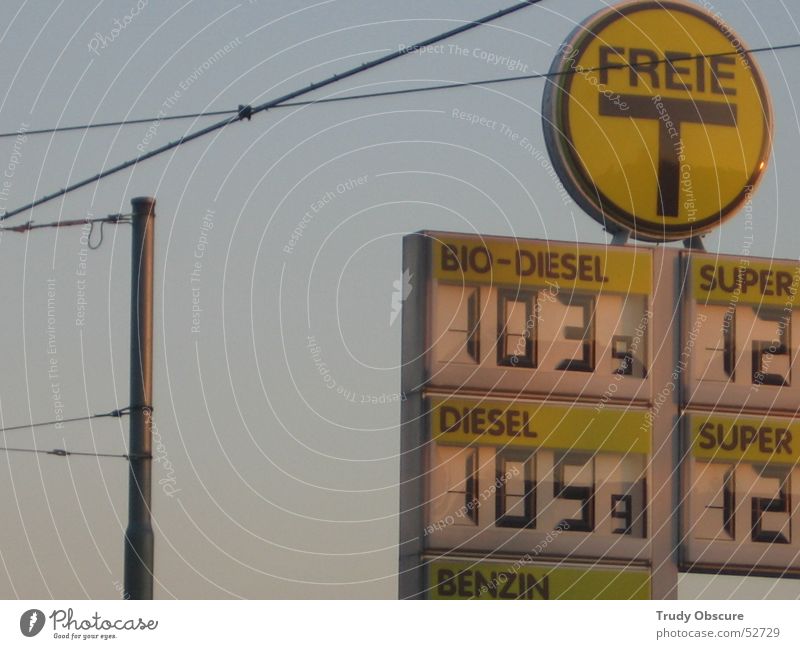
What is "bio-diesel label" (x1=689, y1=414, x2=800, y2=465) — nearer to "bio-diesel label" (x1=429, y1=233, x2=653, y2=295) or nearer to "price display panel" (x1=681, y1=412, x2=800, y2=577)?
"price display panel" (x1=681, y1=412, x2=800, y2=577)

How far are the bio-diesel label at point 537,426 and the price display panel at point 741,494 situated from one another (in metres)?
0.15

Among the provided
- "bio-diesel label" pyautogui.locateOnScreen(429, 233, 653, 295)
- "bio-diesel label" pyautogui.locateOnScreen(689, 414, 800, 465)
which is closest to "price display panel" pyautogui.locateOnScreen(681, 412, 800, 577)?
"bio-diesel label" pyautogui.locateOnScreen(689, 414, 800, 465)

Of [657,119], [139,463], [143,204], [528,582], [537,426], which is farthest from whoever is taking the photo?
[657,119]

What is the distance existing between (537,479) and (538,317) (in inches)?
14.9

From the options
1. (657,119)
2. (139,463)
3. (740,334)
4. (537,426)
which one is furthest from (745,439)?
(139,463)

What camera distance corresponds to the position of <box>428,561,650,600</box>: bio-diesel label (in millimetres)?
4090

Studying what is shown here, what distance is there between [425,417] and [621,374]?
54 cm

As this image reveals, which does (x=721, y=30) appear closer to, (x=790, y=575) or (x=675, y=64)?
(x=675, y=64)

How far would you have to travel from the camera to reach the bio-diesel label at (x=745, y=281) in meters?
4.44

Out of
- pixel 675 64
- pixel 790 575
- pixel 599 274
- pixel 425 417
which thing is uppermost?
pixel 675 64

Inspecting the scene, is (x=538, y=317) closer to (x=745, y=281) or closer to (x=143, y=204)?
(x=745, y=281)

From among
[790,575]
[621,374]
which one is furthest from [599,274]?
[790,575]

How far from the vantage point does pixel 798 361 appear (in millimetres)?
4508

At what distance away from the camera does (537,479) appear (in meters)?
4.27
